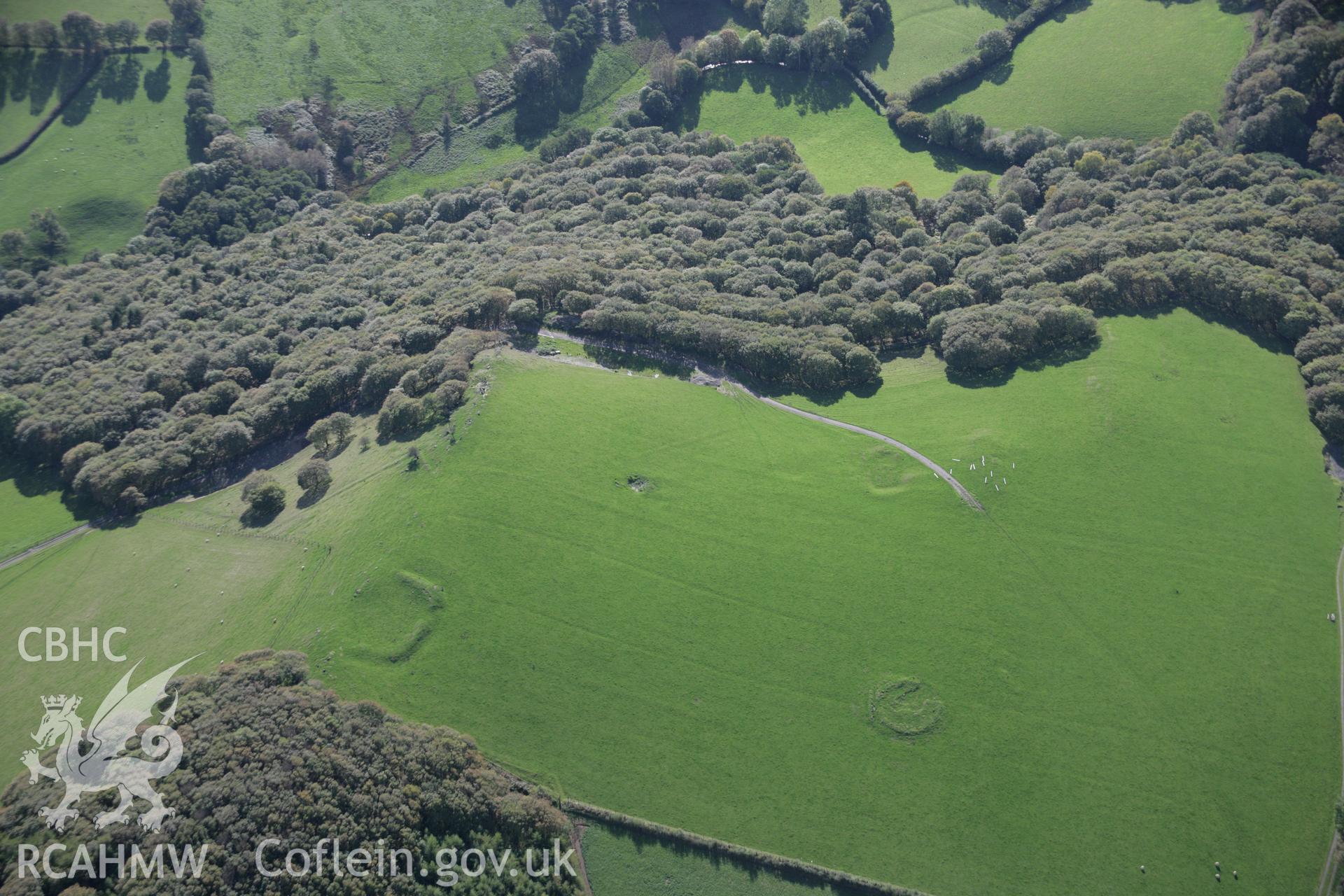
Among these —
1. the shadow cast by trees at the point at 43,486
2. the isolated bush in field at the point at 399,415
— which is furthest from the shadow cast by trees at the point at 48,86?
the isolated bush in field at the point at 399,415

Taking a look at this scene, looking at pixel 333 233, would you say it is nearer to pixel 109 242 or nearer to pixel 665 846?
pixel 109 242

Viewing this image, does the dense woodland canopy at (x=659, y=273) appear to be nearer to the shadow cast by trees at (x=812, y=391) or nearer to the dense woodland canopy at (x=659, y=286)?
the dense woodland canopy at (x=659, y=286)

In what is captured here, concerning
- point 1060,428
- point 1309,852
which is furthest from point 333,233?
point 1309,852

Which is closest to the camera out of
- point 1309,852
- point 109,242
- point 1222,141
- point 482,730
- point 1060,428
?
point 1309,852

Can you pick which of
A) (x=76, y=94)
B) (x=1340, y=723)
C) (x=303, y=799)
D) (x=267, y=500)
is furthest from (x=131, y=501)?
(x=1340, y=723)

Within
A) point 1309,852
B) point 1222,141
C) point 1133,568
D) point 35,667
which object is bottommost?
point 1309,852

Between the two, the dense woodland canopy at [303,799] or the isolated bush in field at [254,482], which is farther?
the isolated bush in field at [254,482]
